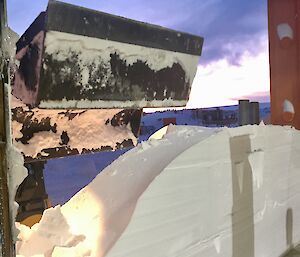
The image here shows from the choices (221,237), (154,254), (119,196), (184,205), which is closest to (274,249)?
(221,237)

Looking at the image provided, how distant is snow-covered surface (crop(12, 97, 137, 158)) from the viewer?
312cm

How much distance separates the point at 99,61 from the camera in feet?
8.47

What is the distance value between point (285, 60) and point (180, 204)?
3.30 metres

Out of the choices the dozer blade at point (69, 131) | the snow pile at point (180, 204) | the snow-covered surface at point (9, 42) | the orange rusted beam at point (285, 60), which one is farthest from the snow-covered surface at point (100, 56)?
the orange rusted beam at point (285, 60)

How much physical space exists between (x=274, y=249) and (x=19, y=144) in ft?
7.39

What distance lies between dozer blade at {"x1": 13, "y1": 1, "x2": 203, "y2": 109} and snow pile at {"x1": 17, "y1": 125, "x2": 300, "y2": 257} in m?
0.58

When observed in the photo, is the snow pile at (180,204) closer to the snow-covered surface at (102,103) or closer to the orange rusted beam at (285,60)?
the snow-covered surface at (102,103)

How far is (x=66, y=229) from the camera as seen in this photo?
1.78 meters

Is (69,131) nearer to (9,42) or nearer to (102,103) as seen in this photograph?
(102,103)

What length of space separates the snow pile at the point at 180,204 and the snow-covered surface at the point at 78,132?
103 cm

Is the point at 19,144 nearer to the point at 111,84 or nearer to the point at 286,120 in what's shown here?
the point at 111,84

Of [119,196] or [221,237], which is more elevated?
[119,196]

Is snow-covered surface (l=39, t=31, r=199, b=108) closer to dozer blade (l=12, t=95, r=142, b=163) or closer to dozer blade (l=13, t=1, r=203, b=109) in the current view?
dozer blade (l=13, t=1, r=203, b=109)

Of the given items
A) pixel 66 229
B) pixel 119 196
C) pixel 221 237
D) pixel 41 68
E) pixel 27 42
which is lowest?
pixel 221 237
